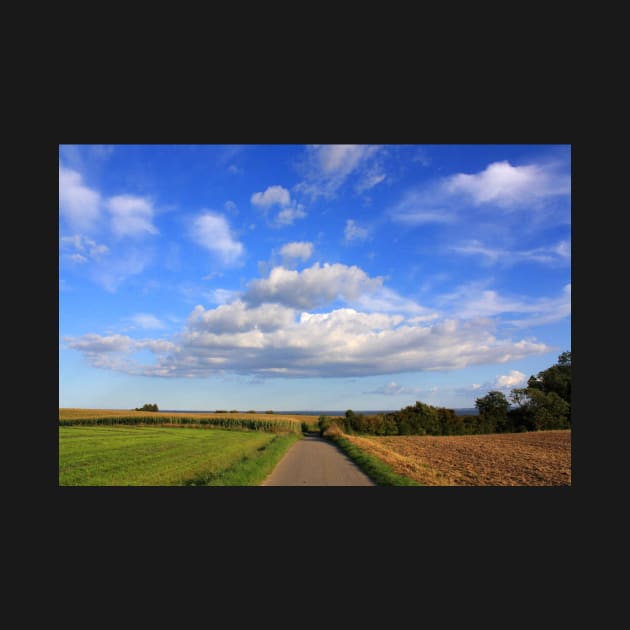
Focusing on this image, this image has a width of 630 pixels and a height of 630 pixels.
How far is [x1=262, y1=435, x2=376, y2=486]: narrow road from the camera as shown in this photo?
13719 millimetres

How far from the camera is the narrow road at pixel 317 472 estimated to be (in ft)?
45.0

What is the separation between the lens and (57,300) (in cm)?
1022

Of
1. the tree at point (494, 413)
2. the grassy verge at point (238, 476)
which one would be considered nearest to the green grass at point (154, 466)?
the grassy verge at point (238, 476)

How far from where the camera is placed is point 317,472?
15.7 metres

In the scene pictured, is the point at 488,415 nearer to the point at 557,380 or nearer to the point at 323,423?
the point at 557,380

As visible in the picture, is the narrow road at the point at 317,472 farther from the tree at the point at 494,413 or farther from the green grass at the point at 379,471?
the tree at the point at 494,413

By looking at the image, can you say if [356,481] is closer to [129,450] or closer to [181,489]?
[181,489]

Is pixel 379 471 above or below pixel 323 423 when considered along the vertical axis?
above

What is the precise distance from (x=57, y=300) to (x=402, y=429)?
3729cm

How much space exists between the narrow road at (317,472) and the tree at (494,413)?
2618cm

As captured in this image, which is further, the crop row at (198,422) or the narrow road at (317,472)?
the crop row at (198,422)

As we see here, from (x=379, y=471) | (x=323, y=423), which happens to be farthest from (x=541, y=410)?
(x=379, y=471)

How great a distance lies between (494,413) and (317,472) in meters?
31.7

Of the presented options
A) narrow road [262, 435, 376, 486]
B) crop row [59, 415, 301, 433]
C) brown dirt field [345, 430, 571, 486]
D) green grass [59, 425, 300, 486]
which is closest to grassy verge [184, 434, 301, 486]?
green grass [59, 425, 300, 486]
